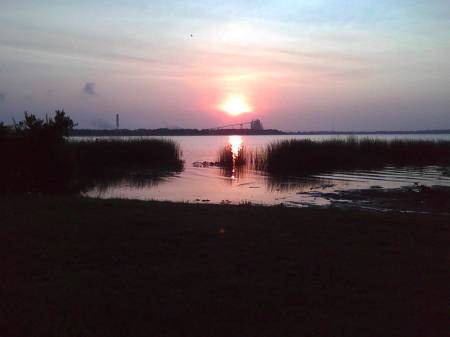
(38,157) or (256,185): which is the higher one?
(38,157)

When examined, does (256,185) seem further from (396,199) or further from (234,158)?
(234,158)

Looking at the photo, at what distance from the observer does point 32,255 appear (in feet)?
24.7

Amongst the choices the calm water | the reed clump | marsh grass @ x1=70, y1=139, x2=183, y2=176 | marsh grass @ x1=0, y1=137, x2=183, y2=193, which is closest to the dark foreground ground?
marsh grass @ x1=0, y1=137, x2=183, y2=193

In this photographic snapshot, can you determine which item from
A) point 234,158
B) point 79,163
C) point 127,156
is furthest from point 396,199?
point 127,156

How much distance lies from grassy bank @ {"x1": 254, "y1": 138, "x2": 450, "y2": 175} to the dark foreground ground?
86.8ft

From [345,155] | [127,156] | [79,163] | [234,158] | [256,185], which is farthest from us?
[234,158]

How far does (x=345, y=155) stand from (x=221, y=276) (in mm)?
35350

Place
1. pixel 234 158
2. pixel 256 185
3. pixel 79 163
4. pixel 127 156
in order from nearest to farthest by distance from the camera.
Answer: pixel 256 185
pixel 79 163
pixel 127 156
pixel 234 158

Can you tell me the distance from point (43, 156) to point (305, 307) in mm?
15656

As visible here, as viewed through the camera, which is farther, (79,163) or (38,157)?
(79,163)

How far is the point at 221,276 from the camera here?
6586mm

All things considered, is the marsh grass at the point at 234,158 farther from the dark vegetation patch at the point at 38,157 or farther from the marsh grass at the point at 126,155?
the dark vegetation patch at the point at 38,157

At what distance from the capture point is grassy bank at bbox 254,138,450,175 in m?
38.8

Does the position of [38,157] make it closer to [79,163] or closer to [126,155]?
[79,163]
